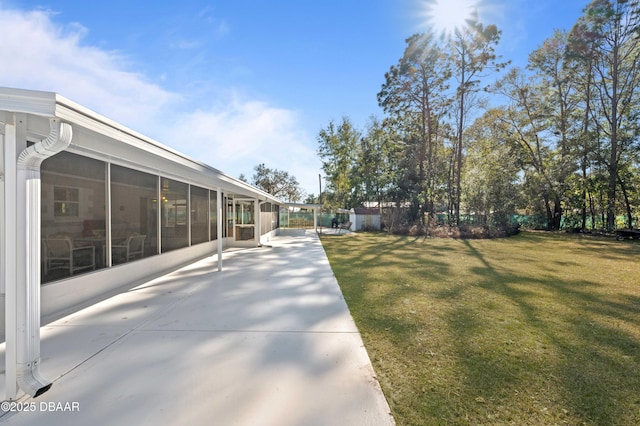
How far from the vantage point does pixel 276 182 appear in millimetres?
34156

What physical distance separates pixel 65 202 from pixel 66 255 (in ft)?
2.44

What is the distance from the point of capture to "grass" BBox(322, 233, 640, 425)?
6.39ft

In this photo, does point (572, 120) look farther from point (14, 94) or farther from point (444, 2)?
point (14, 94)

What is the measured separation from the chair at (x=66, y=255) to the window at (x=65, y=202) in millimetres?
341

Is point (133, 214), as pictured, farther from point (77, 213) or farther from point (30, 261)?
point (30, 261)

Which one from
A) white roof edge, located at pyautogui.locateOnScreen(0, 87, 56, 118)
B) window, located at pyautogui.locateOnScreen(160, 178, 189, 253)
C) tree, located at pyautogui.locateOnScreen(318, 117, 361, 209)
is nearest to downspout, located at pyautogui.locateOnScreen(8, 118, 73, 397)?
white roof edge, located at pyautogui.locateOnScreen(0, 87, 56, 118)

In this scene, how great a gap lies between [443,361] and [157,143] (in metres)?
3.95

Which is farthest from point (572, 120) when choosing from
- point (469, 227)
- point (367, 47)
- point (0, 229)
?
point (0, 229)

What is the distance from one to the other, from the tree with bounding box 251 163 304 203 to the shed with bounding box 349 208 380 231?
14.7 m

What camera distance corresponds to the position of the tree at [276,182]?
3325cm

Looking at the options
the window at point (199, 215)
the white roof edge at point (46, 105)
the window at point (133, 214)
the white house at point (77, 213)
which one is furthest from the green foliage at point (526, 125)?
the white roof edge at point (46, 105)

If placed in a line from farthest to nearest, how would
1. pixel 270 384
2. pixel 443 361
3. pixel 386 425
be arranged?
pixel 443 361 → pixel 270 384 → pixel 386 425

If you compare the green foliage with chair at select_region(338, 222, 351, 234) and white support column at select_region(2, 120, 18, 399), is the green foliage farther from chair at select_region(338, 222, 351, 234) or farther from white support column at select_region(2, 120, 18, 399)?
white support column at select_region(2, 120, 18, 399)

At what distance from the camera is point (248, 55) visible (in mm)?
9156
